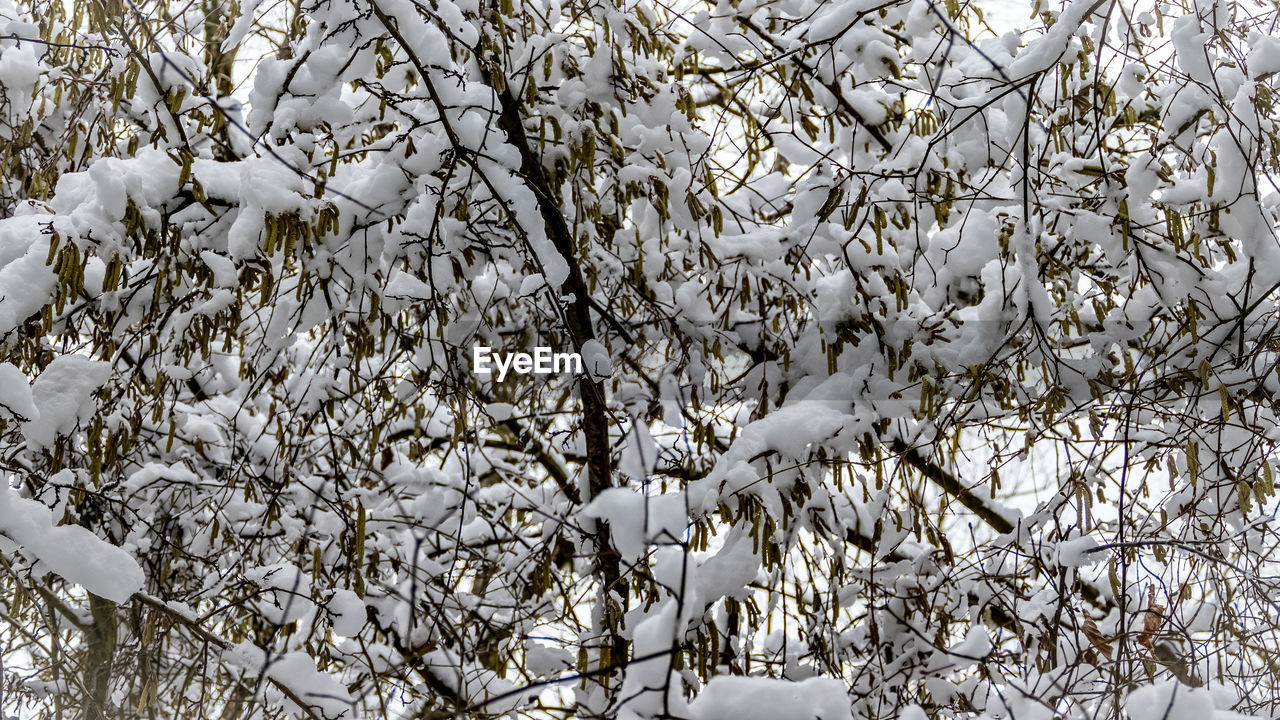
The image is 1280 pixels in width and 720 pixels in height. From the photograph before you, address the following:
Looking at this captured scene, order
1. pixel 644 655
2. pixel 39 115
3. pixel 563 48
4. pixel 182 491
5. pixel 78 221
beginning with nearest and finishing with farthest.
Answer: pixel 644 655 → pixel 78 221 → pixel 563 48 → pixel 39 115 → pixel 182 491

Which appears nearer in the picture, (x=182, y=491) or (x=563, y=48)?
(x=563, y=48)

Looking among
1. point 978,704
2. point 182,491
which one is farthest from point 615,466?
point 182,491

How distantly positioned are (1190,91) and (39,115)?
134 inches

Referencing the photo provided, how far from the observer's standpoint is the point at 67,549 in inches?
71.9

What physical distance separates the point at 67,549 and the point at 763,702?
1.48 m

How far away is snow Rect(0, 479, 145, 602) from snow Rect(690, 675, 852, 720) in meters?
1.28

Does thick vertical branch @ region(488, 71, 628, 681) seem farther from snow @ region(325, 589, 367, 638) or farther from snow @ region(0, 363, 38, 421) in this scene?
snow @ region(0, 363, 38, 421)

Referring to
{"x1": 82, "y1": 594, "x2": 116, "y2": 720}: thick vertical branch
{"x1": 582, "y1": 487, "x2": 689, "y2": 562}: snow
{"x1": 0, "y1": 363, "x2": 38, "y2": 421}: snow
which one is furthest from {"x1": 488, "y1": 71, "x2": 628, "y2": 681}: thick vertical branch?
{"x1": 82, "y1": 594, "x2": 116, "y2": 720}: thick vertical branch

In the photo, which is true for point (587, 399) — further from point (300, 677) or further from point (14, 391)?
point (14, 391)

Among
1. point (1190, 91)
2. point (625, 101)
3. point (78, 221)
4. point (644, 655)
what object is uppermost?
point (625, 101)

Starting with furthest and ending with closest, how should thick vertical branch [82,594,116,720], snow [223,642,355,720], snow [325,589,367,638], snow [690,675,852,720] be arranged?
thick vertical branch [82,594,116,720]
snow [325,589,367,638]
snow [223,642,355,720]
snow [690,675,852,720]

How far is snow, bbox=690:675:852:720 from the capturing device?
123cm

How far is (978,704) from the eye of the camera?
2588 millimetres

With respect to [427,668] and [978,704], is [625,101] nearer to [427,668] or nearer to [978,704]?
[427,668]
